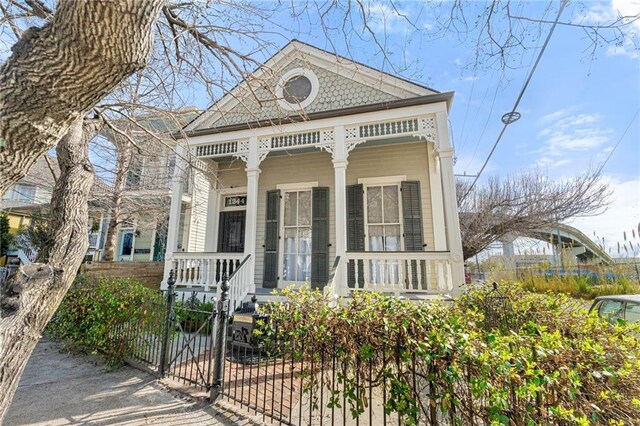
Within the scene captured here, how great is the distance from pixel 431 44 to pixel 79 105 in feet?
10.8

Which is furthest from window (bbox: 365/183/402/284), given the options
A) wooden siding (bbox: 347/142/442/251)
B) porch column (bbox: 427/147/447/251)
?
porch column (bbox: 427/147/447/251)

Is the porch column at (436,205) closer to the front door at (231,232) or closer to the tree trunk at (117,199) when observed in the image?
the front door at (231,232)

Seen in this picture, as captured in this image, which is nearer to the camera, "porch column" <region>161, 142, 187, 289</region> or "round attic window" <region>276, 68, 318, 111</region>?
"porch column" <region>161, 142, 187, 289</region>

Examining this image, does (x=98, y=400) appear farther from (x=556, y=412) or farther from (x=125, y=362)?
(x=556, y=412)

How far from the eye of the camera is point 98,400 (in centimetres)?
332

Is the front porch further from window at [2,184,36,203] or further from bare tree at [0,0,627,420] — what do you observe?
window at [2,184,36,203]

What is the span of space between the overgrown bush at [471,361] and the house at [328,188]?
315 centimetres

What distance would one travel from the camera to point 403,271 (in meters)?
6.12

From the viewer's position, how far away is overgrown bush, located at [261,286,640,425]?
1576 millimetres

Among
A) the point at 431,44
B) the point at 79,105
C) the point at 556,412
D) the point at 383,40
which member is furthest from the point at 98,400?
the point at 431,44

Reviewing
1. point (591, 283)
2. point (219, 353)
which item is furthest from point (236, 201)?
point (591, 283)

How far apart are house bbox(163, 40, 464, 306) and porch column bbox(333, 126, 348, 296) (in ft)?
0.07

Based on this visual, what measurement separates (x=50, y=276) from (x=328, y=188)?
20.6ft

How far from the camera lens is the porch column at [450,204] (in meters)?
5.55
